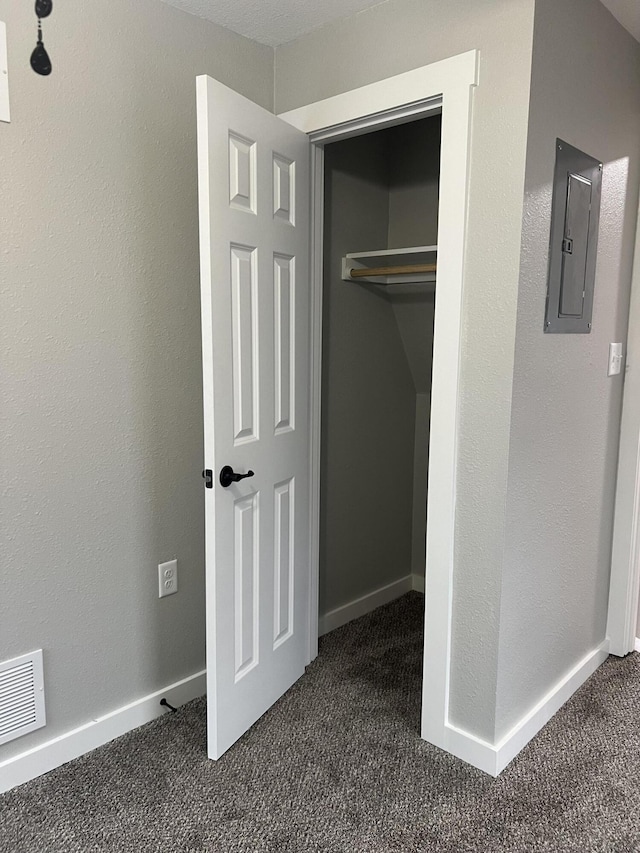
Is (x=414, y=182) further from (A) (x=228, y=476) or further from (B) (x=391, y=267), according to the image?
(A) (x=228, y=476)

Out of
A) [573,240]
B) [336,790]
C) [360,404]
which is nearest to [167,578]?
[336,790]

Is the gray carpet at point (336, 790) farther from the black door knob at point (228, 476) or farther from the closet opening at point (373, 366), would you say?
the black door knob at point (228, 476)

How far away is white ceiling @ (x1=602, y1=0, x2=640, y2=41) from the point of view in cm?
195

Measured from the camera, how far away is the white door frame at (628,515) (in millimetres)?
2469

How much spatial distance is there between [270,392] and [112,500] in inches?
23.6

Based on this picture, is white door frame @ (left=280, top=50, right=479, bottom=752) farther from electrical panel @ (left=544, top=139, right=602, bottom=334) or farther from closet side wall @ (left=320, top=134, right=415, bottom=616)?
closet side wall @ (left=320, top=134, right=415, bottom=616)

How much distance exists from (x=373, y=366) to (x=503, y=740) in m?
1.60

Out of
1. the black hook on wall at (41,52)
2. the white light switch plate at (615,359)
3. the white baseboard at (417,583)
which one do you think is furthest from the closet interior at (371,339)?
the black hook on wall at (41,52)

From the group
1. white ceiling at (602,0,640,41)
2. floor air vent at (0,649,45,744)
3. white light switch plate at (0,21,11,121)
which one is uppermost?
white ceiling at (602,0,640,41)

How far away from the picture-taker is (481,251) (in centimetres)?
184

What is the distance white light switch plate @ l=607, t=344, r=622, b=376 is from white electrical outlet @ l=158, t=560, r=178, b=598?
169 cm

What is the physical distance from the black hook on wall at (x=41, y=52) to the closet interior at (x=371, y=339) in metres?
1.15

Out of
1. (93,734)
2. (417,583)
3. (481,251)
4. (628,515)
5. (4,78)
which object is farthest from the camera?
(417,583)

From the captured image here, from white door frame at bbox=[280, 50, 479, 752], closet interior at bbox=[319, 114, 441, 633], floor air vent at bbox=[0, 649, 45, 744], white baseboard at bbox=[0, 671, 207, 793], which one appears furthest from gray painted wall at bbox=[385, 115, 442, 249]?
floor air vent at bbox=[0, 649, 45, 744]
